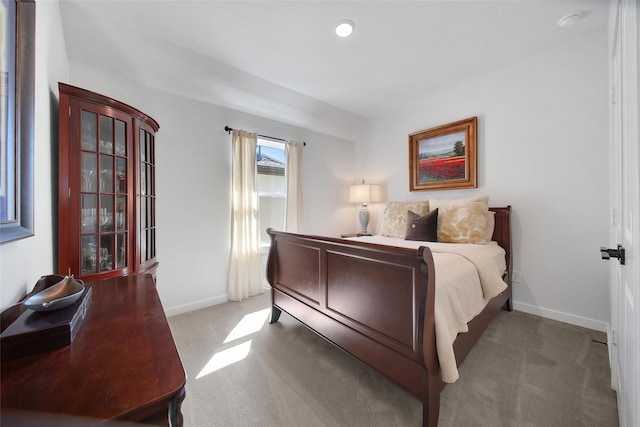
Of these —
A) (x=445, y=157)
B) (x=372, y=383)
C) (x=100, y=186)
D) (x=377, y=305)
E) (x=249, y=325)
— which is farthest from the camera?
(x=445, y=157)

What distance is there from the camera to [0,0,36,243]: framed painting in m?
0.76

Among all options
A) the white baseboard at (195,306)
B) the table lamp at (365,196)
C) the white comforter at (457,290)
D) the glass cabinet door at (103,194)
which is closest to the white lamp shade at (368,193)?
the table lamp at (365,196)

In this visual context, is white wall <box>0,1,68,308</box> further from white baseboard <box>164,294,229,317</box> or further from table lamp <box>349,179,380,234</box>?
table lamp <box>349,179,380,234</box>

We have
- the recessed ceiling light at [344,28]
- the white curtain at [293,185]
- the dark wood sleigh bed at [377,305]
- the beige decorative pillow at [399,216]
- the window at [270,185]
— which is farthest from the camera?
the white curtain at [293,185]

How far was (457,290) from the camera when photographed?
1480mm

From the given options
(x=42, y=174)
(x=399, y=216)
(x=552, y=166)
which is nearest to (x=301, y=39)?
(x=42, y=174)

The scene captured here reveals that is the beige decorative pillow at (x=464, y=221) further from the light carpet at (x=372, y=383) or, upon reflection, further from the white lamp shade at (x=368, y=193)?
the white lamp shade at (x=368, y=193)

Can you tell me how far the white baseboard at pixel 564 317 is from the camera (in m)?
2.19

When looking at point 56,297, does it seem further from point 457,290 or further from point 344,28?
point 344,28

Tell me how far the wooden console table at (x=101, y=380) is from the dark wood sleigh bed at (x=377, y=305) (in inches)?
41.9

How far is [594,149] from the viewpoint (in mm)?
2188

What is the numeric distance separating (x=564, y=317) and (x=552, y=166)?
58.5 inches

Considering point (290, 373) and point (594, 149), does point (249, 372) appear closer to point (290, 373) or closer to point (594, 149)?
point (290, 373)

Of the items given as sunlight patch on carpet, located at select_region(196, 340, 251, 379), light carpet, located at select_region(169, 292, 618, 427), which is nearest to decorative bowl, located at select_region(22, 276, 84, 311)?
light carpet, located at select_region(169, 292, 618, 427)
